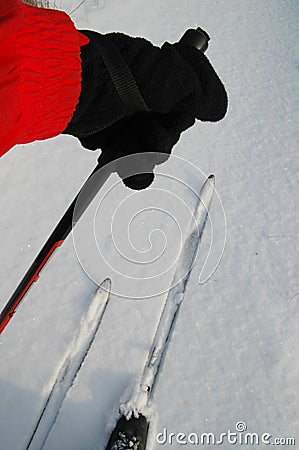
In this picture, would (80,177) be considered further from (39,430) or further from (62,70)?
(62,70)

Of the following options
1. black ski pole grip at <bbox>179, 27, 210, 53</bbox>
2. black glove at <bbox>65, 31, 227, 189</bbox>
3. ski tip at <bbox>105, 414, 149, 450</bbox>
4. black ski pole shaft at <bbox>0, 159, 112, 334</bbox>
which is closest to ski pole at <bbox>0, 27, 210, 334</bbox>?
black ski pole shaft at <bbox>0, 159, 112, 334</bbox>

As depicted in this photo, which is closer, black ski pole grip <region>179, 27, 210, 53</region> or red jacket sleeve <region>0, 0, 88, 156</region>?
red jacket sleeve <region>0, 0, 88, 156</region>

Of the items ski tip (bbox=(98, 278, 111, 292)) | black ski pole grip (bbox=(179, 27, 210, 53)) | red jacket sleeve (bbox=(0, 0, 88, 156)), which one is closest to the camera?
red jacket sleeve (bbox=(0, 0, 88, 156))

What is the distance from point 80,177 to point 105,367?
866 millimetres

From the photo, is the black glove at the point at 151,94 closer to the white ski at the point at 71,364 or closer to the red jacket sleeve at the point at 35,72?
the red jacket sleeve at the point at 35,72

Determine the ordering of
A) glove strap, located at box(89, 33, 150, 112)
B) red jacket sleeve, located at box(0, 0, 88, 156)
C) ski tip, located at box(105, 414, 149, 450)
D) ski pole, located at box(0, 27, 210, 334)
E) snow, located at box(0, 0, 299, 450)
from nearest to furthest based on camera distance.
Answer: red jacket sleeve, located at box(0, 0, 88, 156), glove strap, located at box(89, 33, 150, 112), ski pole, located at box(0, 27, 210, 334), ski tip, located at box(105, 414, 149, 450), snow, located at box(0, 0, 299, 450)

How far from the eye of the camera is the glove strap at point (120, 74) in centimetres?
69

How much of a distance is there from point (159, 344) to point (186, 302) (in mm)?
194

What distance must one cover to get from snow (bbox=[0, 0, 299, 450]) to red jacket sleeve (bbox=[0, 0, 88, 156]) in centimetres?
→ 91

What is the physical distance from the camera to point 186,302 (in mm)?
1456

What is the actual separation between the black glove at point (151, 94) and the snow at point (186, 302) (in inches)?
33.1

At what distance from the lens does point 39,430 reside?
1.21m

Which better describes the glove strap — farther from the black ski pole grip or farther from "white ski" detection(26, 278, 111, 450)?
"white ski" detection(26, 278, 111, 450)

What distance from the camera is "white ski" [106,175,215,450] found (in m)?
1.18
